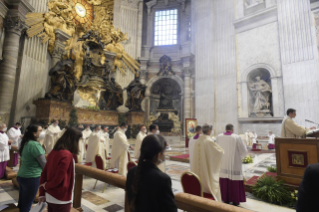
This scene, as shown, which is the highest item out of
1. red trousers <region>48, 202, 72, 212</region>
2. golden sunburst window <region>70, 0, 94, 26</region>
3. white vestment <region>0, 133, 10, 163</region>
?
golden sunburst window <region>70, 0, 94, 26</region>

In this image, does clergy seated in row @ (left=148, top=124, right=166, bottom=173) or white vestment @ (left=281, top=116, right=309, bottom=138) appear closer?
clergy seated in row @ (left=148, top=124, right=166, bottom=173)

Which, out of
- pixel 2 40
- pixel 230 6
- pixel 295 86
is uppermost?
pixel 230 6

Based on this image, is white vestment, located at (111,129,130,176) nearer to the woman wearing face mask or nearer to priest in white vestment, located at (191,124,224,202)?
priest in white vestment, located at (191,124,224,202)

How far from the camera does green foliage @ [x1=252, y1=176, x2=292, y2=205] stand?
3.36 m

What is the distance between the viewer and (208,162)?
3195 mm

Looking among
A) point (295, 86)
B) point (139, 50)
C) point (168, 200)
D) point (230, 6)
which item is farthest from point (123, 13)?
point (168, 200)

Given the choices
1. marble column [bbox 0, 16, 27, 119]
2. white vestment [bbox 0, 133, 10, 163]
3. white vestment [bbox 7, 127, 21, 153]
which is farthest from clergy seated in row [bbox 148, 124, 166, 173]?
marble column [bbox 0, 16, 27, 119]

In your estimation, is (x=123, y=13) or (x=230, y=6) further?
(x=123, y=13)

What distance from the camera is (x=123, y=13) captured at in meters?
17.7

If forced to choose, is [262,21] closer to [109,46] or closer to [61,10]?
[109,46]

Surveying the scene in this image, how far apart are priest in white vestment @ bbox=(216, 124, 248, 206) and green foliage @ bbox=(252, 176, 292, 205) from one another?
0.50 metres

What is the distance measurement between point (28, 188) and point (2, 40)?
9.30m

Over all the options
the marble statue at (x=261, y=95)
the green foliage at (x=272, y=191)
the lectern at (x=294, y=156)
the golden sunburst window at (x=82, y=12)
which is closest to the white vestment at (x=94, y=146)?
the green foliage at (x=272, y=191)

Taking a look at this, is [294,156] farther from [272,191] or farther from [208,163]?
Answer: [208,163]
